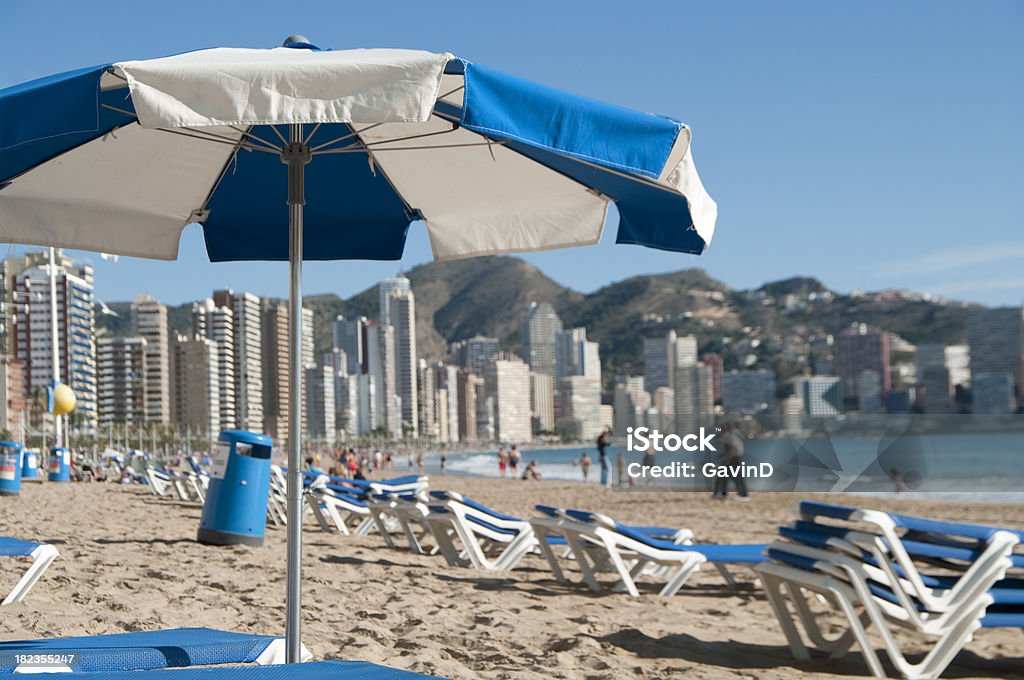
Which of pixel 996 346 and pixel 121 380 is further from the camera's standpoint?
pixel 121 380

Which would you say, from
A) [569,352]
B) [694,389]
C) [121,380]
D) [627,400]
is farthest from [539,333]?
[121,380]

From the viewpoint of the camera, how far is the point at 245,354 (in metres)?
114

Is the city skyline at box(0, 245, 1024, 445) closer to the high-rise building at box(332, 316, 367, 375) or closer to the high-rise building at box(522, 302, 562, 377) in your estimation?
the high-rise building at box(332, 316, 367, 375)

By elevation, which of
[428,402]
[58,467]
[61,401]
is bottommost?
[58,467]

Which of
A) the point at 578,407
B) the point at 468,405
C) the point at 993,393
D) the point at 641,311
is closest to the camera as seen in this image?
the point at 993,393

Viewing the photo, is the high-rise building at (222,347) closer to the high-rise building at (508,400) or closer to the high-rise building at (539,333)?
the high-rise building at (508,400)

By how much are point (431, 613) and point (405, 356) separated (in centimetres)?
14928

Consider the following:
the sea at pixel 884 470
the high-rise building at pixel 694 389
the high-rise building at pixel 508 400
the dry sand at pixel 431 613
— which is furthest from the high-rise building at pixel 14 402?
the high-rise building at pixel 508 400

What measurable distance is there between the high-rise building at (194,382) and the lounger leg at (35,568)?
107956 millimetres

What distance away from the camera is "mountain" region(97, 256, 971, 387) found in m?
114

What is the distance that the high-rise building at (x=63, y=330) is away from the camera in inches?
2559

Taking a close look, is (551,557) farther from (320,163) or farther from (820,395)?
(820,395)

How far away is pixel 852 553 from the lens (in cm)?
445

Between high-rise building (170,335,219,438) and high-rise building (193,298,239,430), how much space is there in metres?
0.60
